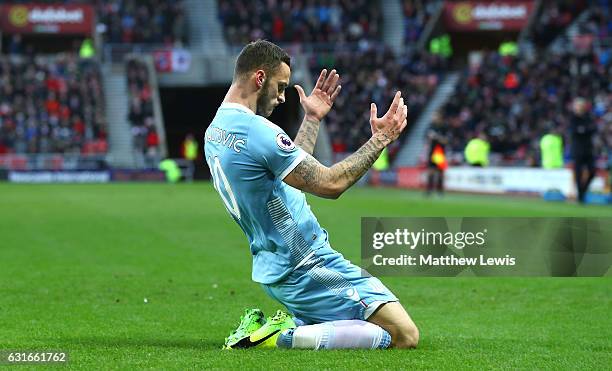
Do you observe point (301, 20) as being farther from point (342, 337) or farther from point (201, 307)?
point (342, 337)

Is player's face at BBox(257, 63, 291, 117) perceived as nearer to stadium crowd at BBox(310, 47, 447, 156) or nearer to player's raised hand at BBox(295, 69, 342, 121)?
player's raised hand at BBox(295, 69, 342, 121)

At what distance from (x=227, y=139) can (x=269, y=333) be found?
1.29 meters

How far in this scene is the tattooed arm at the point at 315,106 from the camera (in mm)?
7449

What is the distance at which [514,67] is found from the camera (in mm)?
46219

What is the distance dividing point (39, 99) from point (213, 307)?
4034 centimetres

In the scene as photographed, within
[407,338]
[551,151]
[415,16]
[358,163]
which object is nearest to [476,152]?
[551,151]

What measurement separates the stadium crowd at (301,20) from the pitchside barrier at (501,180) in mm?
13484

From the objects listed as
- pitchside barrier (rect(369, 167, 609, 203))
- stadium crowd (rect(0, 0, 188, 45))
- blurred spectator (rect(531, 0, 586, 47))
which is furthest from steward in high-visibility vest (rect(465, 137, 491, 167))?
stadium crowd (rect(0, 0, 188, 45))

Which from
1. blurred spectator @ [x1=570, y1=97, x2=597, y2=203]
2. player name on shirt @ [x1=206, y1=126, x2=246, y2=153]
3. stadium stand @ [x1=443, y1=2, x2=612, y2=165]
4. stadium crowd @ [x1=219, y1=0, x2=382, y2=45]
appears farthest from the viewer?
stadium crowd @ [x1=219, y1=0, x2=382, y2=45]

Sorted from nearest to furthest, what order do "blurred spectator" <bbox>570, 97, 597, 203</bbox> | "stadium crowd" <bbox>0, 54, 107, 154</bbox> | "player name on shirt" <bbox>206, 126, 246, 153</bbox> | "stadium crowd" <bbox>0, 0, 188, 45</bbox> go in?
"player name on shirt" <bbox>206, 126, 246, 153</bbox>
"blurred spectator" <bbox>570, 97, 597, 203</bbox>
"stadium crowd" <bbox>0, 54, 107, 154</bbox>
"stadium crowd" <bbox>0, 0, 188, 45</bbox>

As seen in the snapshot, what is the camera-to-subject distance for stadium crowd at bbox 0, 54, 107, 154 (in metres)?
46.8

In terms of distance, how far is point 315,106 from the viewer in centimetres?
746

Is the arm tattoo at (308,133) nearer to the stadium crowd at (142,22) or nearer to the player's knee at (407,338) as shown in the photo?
the player's knee at (407,338)

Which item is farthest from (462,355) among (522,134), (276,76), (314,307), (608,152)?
(522,134)
